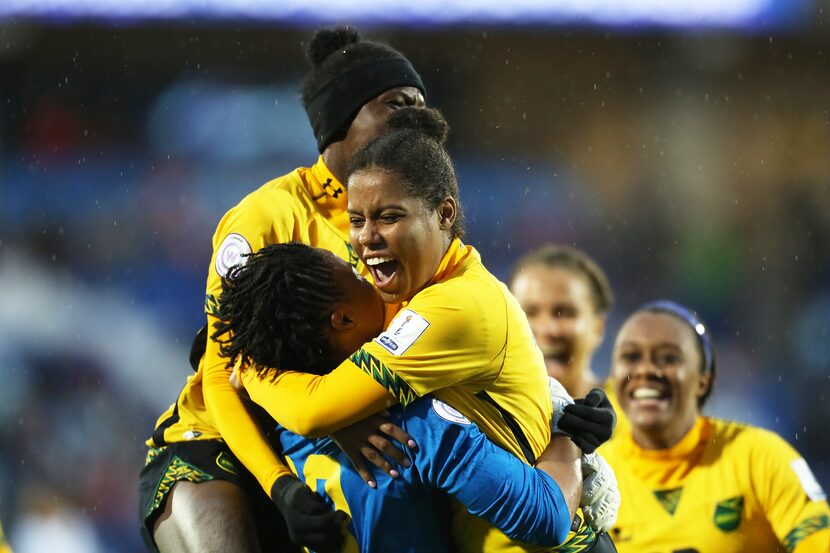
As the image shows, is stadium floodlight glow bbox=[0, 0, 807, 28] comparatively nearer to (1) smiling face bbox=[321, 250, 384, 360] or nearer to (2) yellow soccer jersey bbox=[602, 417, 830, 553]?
(2) yellow soccer jersey bbox=[602, 417, 830, 553]

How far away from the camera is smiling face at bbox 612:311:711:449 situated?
207 inches

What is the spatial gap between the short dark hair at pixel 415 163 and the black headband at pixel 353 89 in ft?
2.01

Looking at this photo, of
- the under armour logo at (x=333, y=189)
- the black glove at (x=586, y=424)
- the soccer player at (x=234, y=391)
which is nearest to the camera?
the black glove at (x=586, y=424)

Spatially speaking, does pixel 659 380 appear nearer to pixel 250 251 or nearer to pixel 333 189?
pixel 333 189

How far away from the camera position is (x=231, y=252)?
10.2 feet

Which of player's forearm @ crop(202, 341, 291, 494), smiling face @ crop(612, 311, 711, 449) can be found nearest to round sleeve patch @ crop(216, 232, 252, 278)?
player's forearm @ crop(202, 341, 291, 494)

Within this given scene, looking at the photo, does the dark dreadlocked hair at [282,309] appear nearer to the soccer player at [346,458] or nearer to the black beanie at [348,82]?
the soccer player at [346,458]

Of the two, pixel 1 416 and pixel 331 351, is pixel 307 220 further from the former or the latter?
pixel 1 416

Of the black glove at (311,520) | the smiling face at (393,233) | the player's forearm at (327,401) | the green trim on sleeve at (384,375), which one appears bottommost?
the black glove at (311,520)

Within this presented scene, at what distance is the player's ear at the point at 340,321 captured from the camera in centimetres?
260

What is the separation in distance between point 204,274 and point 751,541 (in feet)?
15.3

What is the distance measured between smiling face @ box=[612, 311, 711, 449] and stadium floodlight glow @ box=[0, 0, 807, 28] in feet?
14.7

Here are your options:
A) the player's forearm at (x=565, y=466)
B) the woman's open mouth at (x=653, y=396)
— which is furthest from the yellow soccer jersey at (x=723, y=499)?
the player's forearm at (x=565, y=466)

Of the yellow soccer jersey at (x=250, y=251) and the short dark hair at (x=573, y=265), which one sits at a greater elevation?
the short dark hair at (x=573, y=265)
